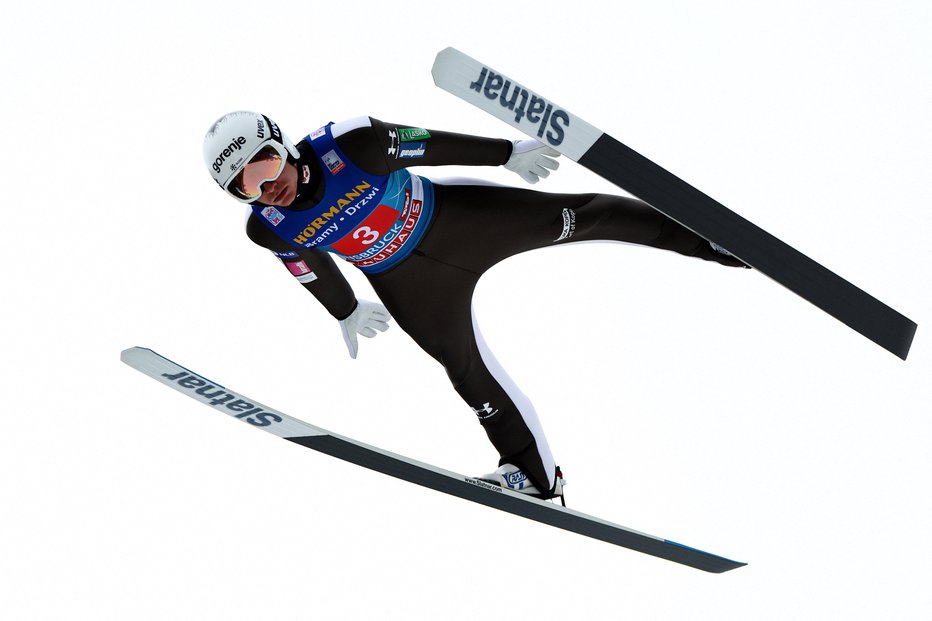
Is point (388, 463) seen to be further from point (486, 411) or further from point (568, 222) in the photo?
point (568, 222)

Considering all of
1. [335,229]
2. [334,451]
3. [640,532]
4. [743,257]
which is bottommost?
[334,451]

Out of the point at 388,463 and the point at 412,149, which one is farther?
the point at 388,463

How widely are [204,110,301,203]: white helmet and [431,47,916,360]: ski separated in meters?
0.61

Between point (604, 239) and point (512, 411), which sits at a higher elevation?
point (604, 239)

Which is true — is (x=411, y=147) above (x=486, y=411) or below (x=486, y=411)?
above

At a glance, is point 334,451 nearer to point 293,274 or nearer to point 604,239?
point 293,274

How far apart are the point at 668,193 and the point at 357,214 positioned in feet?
2.86

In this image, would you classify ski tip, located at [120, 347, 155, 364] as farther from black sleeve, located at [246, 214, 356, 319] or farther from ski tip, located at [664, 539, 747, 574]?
ski tip, located at [664, 539, 747, 574]

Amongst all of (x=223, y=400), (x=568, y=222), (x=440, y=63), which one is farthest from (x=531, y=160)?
(x=223, y=400)

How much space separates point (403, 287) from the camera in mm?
3135

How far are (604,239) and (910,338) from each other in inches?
35.6

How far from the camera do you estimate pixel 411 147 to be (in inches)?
112

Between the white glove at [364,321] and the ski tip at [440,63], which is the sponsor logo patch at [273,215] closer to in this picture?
the white glove at [364,321]

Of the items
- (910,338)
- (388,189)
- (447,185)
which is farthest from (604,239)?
(910,338)
